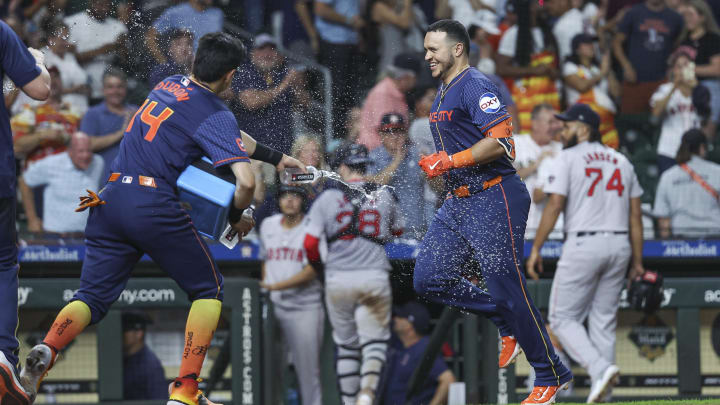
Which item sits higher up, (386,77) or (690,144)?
(386,77)

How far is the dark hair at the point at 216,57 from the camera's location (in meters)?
5.36

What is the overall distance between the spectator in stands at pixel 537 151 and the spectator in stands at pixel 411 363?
126 cm

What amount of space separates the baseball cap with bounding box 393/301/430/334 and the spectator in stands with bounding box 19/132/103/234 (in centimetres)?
280

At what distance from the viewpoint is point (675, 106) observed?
10070mm

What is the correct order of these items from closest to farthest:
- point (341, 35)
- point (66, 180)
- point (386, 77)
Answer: point (66, 180) → point (386, 77) → point (341, 35)

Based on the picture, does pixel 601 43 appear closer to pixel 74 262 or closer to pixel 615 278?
pixel 615 278

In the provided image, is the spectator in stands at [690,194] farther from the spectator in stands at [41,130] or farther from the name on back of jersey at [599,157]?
the spectator in stands at [41,130]

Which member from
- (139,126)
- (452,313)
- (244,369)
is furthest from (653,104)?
(139,126)

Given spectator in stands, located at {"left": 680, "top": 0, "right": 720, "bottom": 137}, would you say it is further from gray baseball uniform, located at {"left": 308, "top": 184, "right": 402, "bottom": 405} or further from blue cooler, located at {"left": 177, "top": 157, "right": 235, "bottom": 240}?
blue cooler, located at {"left": 177, "top": 157, "right": 235, "bottom": 240}

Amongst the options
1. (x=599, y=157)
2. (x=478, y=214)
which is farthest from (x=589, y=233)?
(x=478, y=214)

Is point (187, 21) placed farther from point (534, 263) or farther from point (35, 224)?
point (534, 263)

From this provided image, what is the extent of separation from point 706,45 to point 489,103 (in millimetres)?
6005

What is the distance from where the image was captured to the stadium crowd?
26.9 ft

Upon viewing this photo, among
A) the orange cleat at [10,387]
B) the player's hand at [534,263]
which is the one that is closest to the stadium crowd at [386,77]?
the player's hand at [534,263]
